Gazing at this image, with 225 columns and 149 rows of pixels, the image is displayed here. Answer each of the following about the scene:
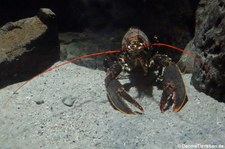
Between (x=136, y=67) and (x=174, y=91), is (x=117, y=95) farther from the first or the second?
(x=136, y=67)

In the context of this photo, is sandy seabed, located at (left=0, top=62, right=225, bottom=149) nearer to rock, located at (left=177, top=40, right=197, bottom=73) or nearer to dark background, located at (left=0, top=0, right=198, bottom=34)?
rock, located at (left=177, top=40, right=197, bottom=73)

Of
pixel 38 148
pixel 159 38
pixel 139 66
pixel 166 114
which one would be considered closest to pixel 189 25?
pixel 159 38

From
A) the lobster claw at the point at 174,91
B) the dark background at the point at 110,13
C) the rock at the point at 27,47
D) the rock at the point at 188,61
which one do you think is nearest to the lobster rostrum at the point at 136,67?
the lobster claw at the point at 174,91

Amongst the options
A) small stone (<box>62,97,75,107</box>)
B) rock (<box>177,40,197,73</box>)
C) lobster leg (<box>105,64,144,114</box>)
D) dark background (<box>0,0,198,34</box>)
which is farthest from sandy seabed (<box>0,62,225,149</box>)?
dark background (<box>0,0,198,34</box>)

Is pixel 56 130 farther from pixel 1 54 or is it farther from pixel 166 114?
pixel 1 54

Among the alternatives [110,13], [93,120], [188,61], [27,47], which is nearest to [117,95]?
[93,120]

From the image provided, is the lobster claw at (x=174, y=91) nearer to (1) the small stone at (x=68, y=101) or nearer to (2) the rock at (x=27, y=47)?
(1) the small stone at (x=68, y=101)
